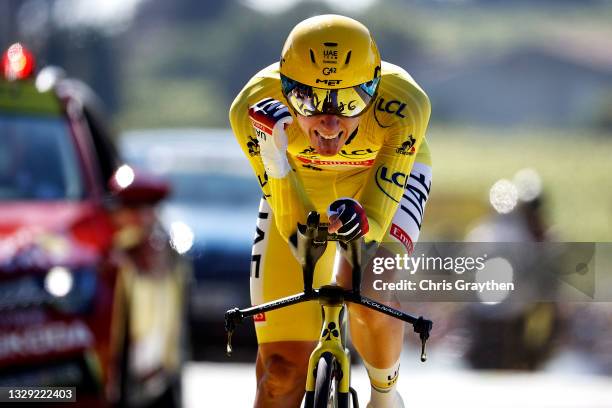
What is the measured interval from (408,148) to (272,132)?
1.97 feet

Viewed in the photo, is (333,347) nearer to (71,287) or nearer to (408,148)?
(408,148)

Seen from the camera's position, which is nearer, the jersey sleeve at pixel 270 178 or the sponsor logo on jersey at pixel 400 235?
the jersey sleeve at pixel 270 178

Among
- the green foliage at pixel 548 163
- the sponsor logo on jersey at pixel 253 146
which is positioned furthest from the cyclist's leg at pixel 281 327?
the green foliage at pixel 548 163

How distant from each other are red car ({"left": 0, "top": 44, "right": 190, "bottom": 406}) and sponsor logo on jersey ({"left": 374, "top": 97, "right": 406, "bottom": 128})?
2.06 m

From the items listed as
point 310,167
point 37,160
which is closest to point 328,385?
point 310,167

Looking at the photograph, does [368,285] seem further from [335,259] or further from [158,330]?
[158,330]

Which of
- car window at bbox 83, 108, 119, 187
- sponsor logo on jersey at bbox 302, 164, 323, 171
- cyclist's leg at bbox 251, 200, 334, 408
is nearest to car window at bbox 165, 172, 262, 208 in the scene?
car window at bbox 83, 108, 119, 187

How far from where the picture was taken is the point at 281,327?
19.1 ft

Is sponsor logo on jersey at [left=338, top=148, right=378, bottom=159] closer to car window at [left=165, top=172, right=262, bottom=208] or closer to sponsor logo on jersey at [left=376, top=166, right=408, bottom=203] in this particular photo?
sponsor logo on jersey at [left=376, top=166, right=408, bottom=203]

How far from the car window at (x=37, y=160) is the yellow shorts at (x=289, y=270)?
2000mm

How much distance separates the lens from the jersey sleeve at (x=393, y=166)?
Answer: 5.46m

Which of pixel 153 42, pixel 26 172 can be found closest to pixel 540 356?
pixel 26 172

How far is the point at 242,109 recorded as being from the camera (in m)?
5.80

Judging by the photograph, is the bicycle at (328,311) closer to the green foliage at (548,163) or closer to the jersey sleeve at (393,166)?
the jersey sleeve at (393,166)
